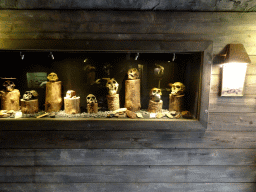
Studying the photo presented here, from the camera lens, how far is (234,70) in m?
1.64

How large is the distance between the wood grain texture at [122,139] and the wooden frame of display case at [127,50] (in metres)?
0.10

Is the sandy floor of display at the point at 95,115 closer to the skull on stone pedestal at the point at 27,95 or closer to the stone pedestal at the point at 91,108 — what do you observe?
the stone pedestal at the point at 91,108

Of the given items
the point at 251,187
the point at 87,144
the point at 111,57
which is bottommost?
the point at 251,187

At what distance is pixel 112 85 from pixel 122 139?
24.7 inches

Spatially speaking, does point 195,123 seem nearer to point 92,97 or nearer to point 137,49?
point 137,49

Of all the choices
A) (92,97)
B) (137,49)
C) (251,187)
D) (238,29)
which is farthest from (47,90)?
(251,187)

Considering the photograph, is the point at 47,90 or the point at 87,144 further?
the point at 47,90

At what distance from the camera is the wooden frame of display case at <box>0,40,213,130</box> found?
1.56m

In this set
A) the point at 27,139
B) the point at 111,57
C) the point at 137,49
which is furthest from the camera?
the point at 111,57

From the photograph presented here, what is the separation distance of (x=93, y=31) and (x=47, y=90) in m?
0.88

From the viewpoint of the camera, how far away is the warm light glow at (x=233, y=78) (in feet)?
5.37

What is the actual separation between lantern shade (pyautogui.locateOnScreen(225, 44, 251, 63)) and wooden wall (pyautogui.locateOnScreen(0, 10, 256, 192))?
0.32ft

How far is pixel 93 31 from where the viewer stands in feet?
5.22

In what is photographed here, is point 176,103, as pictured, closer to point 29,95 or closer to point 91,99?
point 91,99
